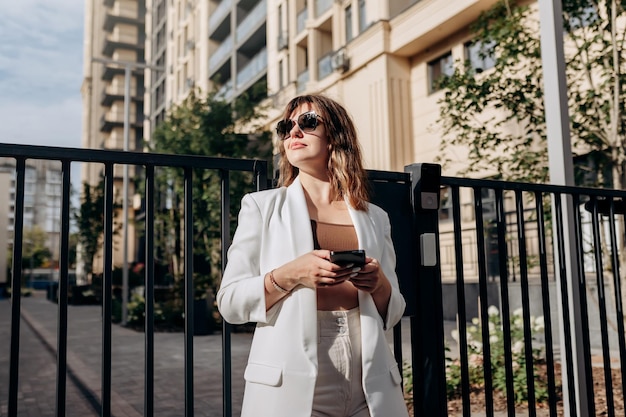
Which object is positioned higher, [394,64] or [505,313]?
[394,64]

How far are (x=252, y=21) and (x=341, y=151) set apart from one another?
28125 mm

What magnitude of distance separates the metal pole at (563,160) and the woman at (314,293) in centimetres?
191

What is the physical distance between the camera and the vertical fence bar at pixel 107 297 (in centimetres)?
226

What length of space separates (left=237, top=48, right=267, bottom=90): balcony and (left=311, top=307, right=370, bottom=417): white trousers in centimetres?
2608

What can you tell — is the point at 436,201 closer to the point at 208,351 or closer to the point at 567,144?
the point at 567,144

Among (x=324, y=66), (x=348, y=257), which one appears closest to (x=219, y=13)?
(x=324, y=66)

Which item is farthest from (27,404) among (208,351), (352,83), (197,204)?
(352,83)

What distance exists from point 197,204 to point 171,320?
3065 mm

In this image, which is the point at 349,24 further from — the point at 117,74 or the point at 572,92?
the point at 117,74

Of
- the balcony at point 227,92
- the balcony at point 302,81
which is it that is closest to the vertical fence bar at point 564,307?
the balcony at point 227,92

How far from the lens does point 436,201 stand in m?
2.83

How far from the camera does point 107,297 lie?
2.28 m

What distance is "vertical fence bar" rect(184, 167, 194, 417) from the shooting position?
2402 mm

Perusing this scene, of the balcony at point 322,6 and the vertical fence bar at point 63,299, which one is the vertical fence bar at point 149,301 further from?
the balcony at point 322,6
